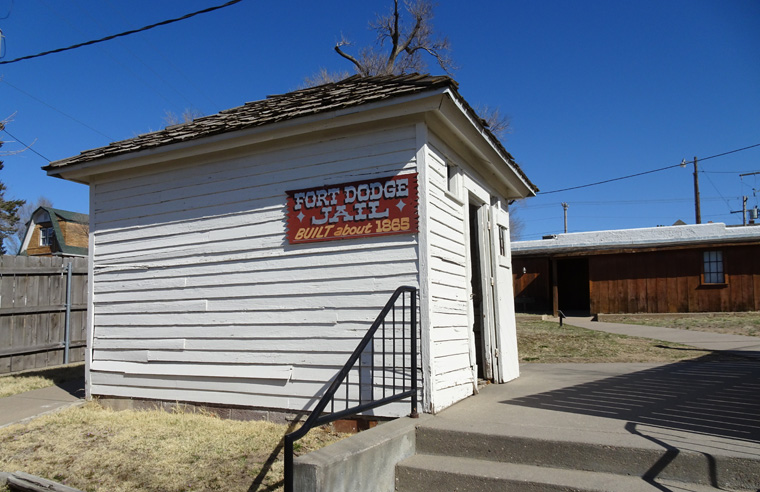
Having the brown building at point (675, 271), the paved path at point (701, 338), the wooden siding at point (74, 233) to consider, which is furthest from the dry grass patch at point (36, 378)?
the wooden siding at point (74, 233)

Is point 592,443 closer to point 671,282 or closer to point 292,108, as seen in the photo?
point 292,108

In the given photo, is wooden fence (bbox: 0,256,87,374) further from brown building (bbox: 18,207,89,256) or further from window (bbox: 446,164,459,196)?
brown building (bbox: 18,207,89,256)

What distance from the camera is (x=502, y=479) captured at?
356cm

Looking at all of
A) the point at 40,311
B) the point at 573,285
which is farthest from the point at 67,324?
the point at 573,285

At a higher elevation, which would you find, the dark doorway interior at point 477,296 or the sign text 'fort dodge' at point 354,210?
the sign text 'fort dodge' at point 354,210

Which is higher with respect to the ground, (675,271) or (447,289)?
(675,271)

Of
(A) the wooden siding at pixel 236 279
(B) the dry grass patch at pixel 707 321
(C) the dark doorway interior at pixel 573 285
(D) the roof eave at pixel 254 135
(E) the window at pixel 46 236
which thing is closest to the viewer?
(D) the roof eave at pixel 254 135

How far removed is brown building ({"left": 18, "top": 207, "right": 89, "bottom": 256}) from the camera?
28.5 metres

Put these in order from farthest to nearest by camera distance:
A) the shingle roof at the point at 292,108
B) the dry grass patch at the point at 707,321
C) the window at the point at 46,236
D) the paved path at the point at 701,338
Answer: the window at the point at 46,236, the dry grass patch at the point at 707,321, the paved path at the point at 701,338, the shingle roof at the point at 292,108

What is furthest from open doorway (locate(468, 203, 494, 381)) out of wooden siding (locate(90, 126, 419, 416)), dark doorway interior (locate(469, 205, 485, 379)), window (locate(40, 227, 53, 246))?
window (locate(40, 227, 53, 246))

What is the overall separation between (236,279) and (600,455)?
3957 mm

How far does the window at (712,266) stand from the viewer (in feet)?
61.5

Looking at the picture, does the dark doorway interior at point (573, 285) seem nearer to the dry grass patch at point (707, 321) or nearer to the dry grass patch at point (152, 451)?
the dry grass patch at point (707, 321)

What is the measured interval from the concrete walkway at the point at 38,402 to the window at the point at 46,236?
81.3ft
